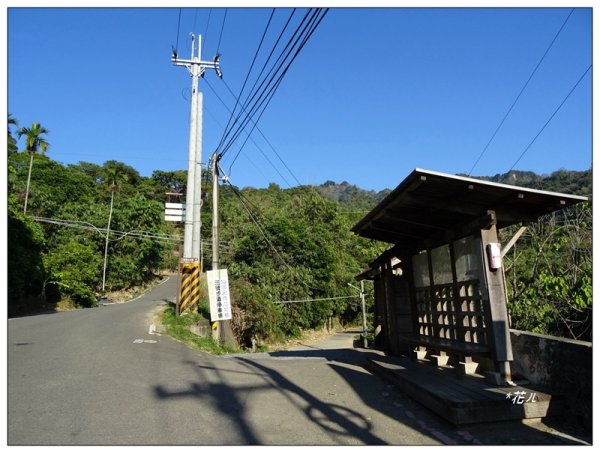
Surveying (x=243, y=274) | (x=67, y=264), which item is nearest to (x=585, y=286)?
(x=243, y=274)

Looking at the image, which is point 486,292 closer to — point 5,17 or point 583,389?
point 583,389

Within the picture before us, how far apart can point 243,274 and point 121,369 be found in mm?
17270

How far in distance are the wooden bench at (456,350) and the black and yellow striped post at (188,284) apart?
10173mm

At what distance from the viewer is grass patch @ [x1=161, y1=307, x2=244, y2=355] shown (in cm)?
1288

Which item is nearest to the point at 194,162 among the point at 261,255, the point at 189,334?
the point at 189,334

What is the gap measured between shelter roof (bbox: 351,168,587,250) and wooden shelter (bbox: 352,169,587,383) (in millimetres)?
12

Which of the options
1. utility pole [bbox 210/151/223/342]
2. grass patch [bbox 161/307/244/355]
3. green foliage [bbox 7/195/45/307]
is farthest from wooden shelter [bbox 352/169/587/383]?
A: green foliage [bbox 7/195/45/307]

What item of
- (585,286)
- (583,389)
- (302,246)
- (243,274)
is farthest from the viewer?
(302,246)

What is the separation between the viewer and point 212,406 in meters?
5.68

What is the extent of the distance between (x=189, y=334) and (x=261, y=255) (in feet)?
39.9

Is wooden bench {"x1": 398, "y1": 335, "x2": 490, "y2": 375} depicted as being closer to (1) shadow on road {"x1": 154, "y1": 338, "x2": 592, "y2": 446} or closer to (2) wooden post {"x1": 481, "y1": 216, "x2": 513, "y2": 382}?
(2) wooden post {"x1": 481, "y1": 216, "x2": 513, "y2": 382}

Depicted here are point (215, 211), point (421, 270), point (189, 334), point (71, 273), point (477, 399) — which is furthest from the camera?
point (71, 273)

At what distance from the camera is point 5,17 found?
5383 millimetres

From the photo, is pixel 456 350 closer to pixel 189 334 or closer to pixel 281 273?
pixel 189 334
